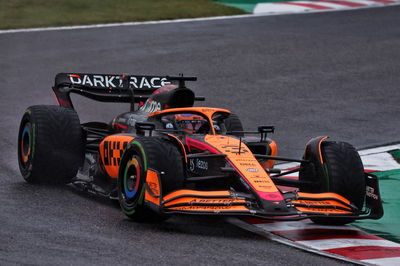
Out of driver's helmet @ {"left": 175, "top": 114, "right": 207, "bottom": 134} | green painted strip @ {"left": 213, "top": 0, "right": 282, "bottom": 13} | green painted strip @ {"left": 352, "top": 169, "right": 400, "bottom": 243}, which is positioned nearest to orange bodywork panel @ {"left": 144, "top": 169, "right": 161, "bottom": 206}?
driver's helmet @ {"left": 175, "top": 114, "right": 207, "bottom": 134}

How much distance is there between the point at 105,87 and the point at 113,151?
2.33 m

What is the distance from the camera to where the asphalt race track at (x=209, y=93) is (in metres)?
7.93

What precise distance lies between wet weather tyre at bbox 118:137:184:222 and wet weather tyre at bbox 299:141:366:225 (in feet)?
4.98

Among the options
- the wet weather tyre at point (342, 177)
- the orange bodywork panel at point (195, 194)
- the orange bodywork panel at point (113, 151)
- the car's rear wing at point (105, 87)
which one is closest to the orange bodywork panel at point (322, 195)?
the wet weather tyre at point (342, 177)

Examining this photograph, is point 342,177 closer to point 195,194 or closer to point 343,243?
point 343,243

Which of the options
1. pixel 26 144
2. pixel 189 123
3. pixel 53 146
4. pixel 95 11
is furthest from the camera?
pixel 95 11

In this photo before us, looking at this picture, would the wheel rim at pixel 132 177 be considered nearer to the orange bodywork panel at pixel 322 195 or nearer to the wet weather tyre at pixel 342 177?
the orange bodywork panel at pixel 322 195

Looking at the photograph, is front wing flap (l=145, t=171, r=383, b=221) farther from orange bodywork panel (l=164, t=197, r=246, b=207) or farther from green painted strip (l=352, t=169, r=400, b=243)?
green painted strip (l=352, t=169, r=400, b=243)

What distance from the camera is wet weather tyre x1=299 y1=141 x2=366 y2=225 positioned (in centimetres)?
Result: 909

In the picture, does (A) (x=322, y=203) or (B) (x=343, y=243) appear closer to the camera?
(B) (x=343, y=243)

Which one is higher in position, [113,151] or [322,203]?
[113,151]

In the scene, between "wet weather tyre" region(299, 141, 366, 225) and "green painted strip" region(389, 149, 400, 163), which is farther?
"green painted strip" region(389, 149, 400, 163)

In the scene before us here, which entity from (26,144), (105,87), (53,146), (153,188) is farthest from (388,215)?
(26,144)

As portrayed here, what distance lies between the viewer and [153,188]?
8562 mm
